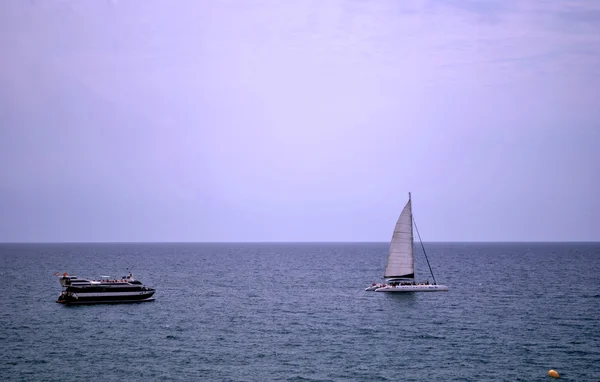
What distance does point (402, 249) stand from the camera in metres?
109

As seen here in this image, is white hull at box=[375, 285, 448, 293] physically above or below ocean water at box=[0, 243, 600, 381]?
above

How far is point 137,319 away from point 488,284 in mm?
81973

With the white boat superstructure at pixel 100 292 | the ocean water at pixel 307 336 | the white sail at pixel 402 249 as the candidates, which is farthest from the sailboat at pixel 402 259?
the white boat superstructure at pixel 100 292

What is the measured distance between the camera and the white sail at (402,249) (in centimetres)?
10931

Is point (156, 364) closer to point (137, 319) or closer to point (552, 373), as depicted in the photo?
point (137, 319)

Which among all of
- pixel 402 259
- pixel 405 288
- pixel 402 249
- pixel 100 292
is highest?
pixel 402 249

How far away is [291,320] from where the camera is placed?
8338 centimetres

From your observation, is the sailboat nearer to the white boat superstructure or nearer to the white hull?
the white hull

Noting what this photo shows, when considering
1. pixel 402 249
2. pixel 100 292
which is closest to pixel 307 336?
pixel 402 249

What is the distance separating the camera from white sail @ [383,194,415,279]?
109 m

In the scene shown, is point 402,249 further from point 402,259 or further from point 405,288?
point 405,288

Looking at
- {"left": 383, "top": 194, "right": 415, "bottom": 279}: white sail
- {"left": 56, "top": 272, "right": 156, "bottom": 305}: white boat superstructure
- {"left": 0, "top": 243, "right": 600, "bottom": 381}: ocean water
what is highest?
{"left": 383, "top": 194, "right": 415, "bottom": 279}: white sail

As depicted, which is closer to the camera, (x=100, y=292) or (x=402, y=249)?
(x=100, y=292)

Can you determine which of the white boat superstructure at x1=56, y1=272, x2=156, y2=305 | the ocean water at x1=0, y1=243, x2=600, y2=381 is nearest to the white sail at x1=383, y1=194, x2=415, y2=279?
the ocean water at x1=0, y1=243, x2=600, y2=381
